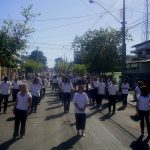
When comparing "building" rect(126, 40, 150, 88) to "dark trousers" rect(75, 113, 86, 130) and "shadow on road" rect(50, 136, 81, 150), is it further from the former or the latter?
"shadow on road" rect(50, 136, 81, 150)

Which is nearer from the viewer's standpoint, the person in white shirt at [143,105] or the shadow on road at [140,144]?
the shadow on road at [140,144]

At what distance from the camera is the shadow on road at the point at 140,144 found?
481 inches

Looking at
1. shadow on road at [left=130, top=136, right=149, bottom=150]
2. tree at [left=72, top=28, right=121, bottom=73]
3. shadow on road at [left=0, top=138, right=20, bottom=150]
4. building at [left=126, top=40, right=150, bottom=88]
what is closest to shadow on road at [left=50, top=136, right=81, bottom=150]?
shadow on road at [left=0, top=138, right=20, bottom=150]

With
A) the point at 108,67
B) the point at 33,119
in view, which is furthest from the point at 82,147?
the point at 108,67

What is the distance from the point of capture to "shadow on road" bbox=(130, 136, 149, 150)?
1221 centimetres

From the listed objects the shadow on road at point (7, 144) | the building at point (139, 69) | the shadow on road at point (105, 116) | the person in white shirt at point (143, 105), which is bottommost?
the shadow on road at point (7, 144)

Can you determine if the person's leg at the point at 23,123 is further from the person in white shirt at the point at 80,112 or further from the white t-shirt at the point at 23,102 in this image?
the person in white shirt at the point at 80,112

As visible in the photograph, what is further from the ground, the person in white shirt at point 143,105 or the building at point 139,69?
the building at point 139,69

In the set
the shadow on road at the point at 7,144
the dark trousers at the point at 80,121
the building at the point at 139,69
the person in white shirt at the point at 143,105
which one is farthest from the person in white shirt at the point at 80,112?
the building at the point at 139,69

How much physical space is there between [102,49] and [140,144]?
3482 centimetres

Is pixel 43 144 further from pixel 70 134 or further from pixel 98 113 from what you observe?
pixel 98 113

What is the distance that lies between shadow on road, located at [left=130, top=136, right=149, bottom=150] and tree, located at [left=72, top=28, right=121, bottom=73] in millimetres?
33474

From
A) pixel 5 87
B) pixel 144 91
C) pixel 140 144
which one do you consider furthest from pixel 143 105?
pixel 5 87

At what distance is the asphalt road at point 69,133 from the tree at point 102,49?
26504mm
